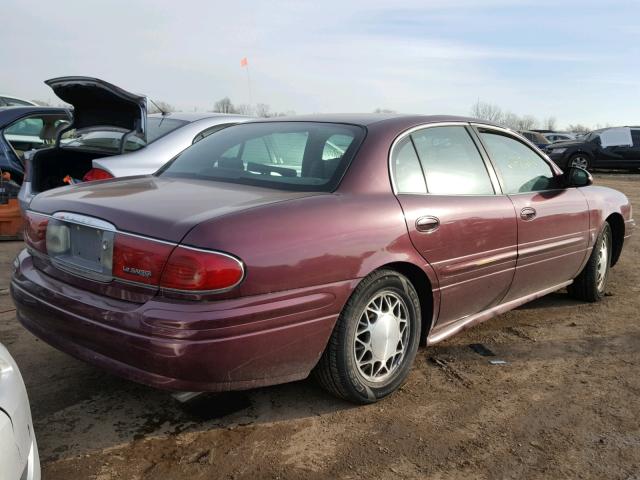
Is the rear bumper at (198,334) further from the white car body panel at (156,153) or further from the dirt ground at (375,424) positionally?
the white car body panel at (156,153)

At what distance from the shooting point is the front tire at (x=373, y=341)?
2.65 metres

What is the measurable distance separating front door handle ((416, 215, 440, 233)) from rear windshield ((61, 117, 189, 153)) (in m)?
2.93

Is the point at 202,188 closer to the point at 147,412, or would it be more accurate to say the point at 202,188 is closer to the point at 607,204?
the point at 147,412

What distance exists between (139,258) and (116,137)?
343 cm

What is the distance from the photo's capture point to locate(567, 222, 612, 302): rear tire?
178 inches

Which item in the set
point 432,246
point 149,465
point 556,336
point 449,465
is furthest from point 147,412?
point 556,336

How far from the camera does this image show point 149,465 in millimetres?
2309

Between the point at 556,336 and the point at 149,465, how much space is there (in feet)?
9.25

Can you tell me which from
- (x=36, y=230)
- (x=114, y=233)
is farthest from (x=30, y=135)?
(x=114, y=233)

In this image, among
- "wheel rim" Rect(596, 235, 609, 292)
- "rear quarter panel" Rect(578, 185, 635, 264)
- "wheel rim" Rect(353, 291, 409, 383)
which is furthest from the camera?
"wheel rim" Rect(596, 235, 609, 292)

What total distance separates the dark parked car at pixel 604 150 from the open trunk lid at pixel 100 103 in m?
15.4

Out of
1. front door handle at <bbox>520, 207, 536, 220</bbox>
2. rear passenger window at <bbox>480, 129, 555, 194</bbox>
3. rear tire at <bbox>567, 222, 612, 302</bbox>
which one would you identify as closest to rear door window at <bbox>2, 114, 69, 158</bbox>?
rear passenger window at <bbox>480, 129, 555, 194</bbox>

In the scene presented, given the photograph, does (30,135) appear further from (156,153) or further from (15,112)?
(156,153)

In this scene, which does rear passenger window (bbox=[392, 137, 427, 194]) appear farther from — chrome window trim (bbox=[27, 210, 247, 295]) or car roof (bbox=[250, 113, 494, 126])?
chrome window trim (bbox=[27, 210, 247, 295])
